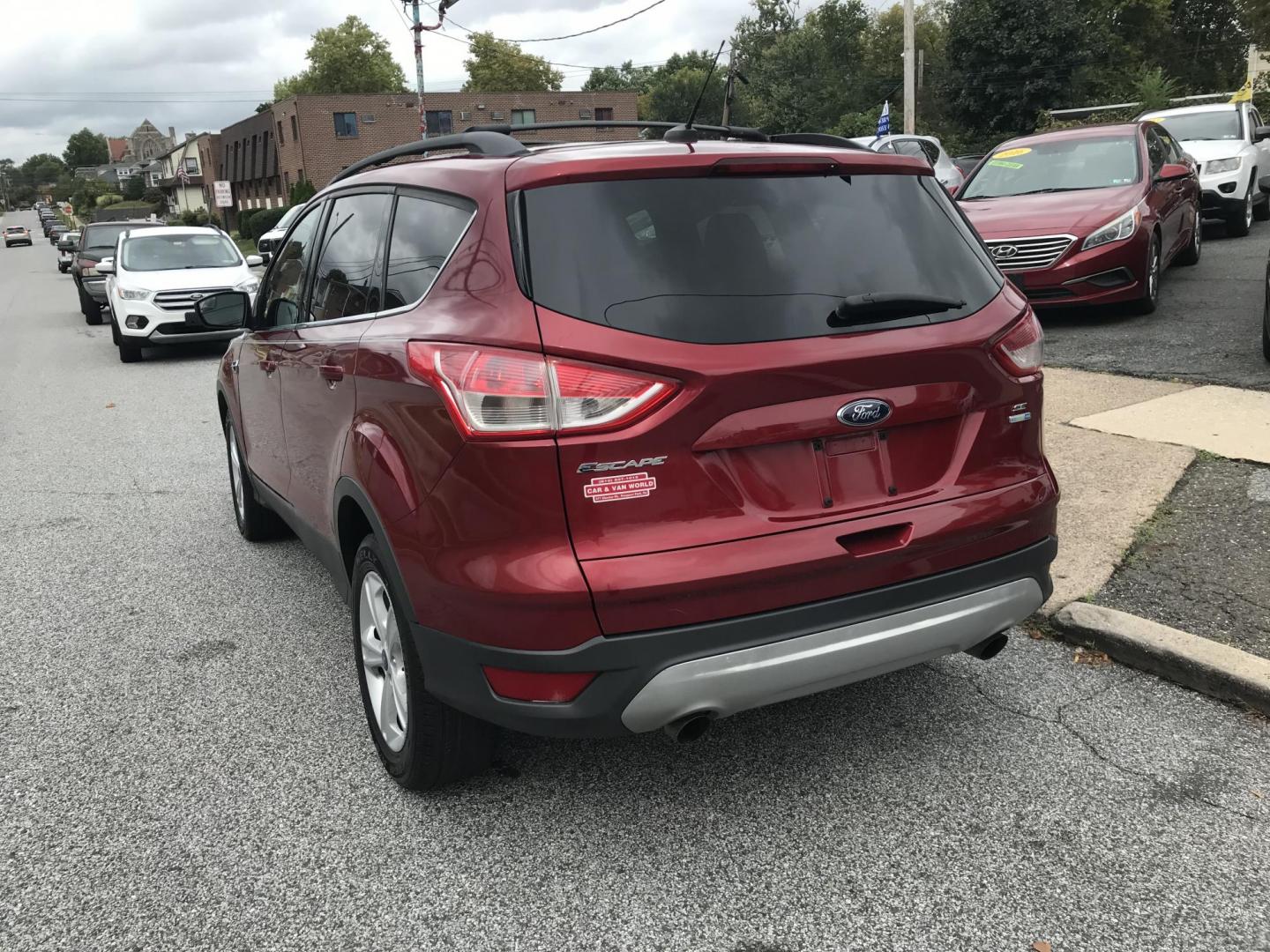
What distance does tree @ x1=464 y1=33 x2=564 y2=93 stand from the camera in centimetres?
9575

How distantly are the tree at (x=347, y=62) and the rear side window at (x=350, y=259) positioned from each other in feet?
335

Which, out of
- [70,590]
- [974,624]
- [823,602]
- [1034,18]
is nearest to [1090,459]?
[974,624]

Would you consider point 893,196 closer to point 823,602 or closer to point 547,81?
point 823,602

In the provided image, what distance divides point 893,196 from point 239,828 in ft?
8.46

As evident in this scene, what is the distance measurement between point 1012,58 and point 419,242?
153 ft

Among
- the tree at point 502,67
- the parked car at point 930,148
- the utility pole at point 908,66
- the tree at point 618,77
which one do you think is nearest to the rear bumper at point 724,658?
the parked car at point 930,148

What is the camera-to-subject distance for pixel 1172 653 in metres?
3.79

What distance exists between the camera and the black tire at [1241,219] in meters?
15.5

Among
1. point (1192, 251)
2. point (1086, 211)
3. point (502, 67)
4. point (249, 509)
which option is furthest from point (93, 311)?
point (502, 67)

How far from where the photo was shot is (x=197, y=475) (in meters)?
7.58

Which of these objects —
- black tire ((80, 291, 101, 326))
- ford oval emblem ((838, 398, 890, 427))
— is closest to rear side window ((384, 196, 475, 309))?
ford oval emblem ((838, 398, 890, 427))

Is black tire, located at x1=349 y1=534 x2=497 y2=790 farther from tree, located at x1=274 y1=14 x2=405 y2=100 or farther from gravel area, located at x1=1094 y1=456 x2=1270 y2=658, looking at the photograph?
tree, located at x1=274 y1=14 x2=405 y2=100

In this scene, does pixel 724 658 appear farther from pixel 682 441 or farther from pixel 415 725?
pixel 415 725

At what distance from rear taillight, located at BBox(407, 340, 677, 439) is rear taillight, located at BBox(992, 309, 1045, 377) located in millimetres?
1059
